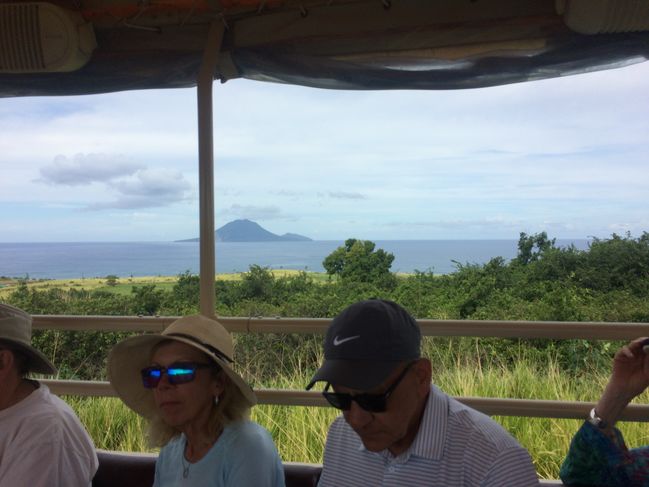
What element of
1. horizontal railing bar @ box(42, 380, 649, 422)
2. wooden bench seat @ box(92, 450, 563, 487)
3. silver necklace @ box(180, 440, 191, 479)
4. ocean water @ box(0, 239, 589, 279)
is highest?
ocean water @ box(0, 239, 589, 279)

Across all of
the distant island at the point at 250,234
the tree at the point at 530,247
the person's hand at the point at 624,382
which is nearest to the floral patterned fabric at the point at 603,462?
the person's hand at the point at 624,382

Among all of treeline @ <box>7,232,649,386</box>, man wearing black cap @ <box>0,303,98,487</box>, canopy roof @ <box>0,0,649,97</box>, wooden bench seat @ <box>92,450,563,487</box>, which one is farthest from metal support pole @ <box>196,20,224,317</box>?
treeline @ <box>7,232,649,386</box>

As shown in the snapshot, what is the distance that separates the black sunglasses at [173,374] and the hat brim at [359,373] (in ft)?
2.16

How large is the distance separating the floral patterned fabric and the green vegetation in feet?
4.53

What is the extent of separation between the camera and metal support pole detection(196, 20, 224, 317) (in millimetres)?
2812

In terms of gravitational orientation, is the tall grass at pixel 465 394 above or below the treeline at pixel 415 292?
below

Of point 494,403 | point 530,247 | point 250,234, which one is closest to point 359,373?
point 494,403

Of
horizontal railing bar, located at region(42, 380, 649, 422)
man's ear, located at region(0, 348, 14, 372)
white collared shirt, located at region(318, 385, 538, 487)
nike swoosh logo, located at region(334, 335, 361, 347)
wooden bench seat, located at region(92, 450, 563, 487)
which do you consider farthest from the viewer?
horizontal railing bar, located at region(42, 380, 649, 422)

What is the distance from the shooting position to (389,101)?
318cm

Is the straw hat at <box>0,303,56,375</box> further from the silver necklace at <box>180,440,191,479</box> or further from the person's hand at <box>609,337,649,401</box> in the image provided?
the person's hand at <box>609,337,649,401</box>

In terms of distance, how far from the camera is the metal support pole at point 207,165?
281 centimetres

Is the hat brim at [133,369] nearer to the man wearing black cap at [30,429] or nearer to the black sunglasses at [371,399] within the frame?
the man wearing black cap at [30,429]

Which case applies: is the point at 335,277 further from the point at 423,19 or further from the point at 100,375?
the point at 423,19

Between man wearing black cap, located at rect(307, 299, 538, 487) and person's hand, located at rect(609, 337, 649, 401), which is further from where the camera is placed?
person's hand, located at rect(609, 337, 649, 401)
